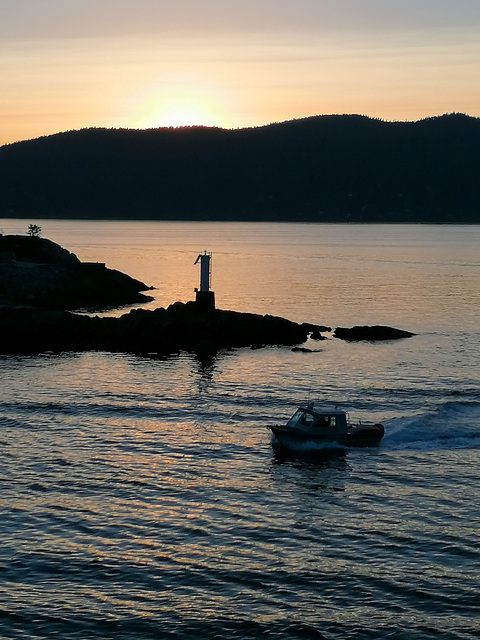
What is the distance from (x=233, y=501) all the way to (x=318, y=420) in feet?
33.3

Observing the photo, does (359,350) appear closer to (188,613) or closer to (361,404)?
(361,404)

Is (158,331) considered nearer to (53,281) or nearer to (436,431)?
(53,281)

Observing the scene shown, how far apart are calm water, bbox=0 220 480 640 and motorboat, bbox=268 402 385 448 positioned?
27.9 inches

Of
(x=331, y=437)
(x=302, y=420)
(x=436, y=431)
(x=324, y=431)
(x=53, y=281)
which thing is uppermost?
(x=53, y=281)

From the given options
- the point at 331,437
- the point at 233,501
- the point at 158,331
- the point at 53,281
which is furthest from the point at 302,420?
the point at 53,281

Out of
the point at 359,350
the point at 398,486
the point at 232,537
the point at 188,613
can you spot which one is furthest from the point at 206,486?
the point at 359,350

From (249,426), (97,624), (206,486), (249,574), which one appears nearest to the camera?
(97,624)

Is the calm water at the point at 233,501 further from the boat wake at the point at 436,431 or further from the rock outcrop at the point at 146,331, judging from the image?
the rock outcrop at the point at 146,331

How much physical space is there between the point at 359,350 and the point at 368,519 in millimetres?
39454

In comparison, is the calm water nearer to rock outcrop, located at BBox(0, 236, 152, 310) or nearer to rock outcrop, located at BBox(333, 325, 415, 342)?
rock outcrop, located at BBox(333, 325, 415, 342)

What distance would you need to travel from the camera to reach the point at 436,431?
1896 inches

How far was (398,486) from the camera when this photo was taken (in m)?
39.6

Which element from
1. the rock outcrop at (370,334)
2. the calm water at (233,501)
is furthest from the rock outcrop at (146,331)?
the rock outcrop at (370,334)

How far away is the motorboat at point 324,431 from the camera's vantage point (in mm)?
45344
